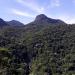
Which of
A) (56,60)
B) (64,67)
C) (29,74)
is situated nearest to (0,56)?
(29,74)

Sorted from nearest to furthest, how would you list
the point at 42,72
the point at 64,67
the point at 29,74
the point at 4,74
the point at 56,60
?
the point at 4,74 < the point at 29,74 < the point at 42,72 < the point at 64,67 < the point at 56,60

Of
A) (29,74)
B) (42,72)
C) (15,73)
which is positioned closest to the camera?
(15,73)

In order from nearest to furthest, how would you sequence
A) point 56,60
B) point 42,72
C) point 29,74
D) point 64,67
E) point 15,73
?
point 15,73 → point 29,74 → point 42,72 → point 64,67 → point 56,60

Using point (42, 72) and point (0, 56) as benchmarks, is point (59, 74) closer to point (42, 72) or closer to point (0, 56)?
point (42, 72)

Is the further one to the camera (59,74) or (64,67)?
(64,67)

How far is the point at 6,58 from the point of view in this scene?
2141cm

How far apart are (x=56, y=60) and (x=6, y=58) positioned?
179 meters

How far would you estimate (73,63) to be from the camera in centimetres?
19488

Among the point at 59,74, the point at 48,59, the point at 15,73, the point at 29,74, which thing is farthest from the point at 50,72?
the point at 15,73

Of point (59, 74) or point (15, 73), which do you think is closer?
point (15, 73)

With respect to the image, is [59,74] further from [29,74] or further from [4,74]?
[4,74]

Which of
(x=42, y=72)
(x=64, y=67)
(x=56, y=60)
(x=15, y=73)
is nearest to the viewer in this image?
(x=15, y=73)

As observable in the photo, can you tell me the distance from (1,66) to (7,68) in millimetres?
566

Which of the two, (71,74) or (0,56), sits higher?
(0,56)
